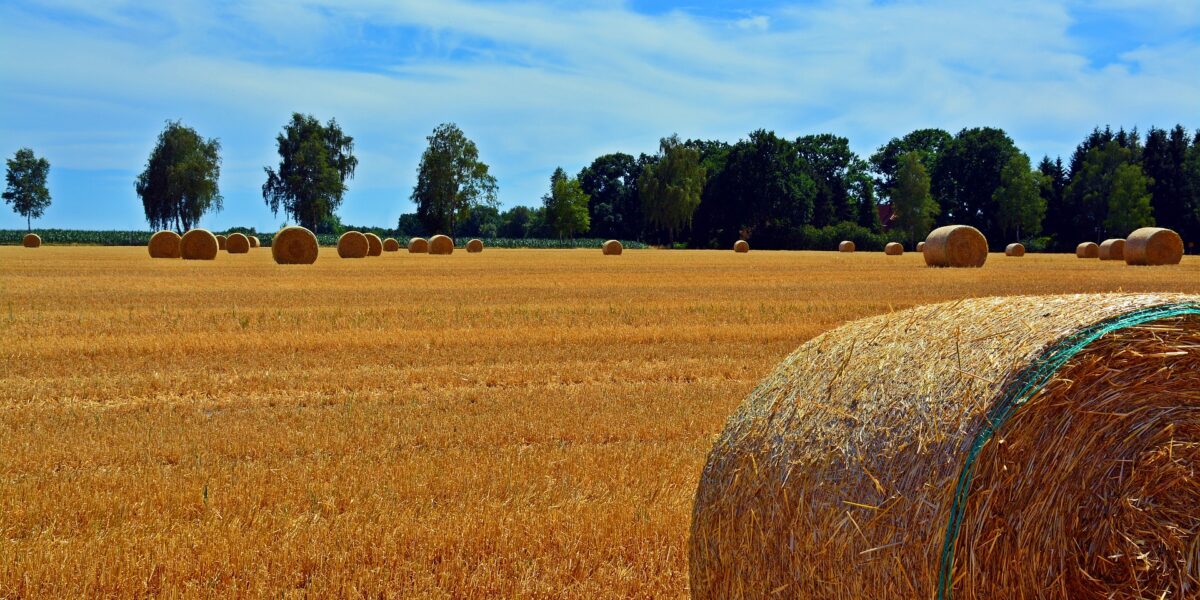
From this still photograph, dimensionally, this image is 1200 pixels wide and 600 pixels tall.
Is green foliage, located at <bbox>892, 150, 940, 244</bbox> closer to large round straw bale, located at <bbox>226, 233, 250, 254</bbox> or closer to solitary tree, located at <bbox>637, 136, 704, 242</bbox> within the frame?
solitary tree, located at <bbox>637, 136, 704, 242</bbox>

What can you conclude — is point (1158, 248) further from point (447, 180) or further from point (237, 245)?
point (447, 180)

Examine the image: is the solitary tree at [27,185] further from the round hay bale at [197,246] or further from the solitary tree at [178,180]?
the round hay bale at [197,246]

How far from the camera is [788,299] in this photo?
60.4 feet

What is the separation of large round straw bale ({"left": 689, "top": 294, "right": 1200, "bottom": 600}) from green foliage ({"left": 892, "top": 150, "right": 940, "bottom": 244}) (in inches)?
3178

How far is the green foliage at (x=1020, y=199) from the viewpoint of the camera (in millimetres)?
77875

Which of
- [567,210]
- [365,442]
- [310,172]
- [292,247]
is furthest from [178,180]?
[365,442]

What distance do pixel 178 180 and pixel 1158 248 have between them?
7839 cm

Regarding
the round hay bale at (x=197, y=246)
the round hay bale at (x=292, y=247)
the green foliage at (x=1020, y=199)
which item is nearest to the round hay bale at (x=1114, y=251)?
the round hay bale at (x=292, y=247)

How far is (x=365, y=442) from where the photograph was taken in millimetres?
7164

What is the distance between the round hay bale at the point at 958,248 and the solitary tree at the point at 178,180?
72338 millimetres

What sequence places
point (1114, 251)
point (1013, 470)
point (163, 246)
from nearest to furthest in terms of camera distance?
point (1013, 470) < point (163, 246) < point (1114, 251)

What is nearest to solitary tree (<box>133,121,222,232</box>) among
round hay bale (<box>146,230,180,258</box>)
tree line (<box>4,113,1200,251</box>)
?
tree line (<box>4,113,1200,251</box>)

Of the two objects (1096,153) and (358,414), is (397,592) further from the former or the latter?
(1096,153)

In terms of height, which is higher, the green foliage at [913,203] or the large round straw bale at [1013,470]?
Answer: the green foliage at [913,203]
